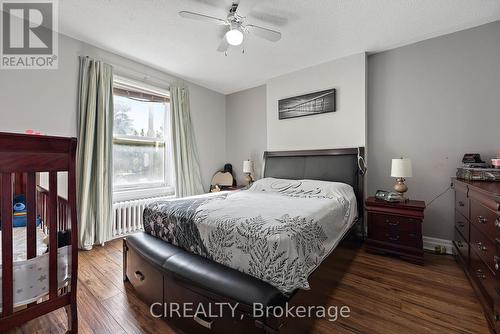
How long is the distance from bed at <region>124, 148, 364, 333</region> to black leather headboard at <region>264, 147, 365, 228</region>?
28.4 inches

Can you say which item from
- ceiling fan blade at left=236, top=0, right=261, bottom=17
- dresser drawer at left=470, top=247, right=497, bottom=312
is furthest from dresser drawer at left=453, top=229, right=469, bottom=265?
ceiling fan blade at left=236, top=0, right=261, bottom=17

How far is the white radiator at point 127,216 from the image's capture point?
2.97 meters

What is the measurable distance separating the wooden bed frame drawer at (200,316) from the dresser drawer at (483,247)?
1516 millimetres

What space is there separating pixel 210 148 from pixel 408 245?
139 inches

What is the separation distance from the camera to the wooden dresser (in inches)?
49.8

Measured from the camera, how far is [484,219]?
57.2 inches

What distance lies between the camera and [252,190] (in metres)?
2.95

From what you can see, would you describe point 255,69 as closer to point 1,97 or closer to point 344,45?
point 344,45

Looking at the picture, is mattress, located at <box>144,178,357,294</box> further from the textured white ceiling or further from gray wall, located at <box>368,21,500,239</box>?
the textured white ceiling

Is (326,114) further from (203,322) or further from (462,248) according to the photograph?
(203,322)

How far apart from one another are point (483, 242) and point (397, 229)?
90cm

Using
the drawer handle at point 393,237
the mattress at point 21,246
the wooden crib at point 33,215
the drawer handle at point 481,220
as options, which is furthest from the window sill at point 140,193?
the drawer handle at point 481,220

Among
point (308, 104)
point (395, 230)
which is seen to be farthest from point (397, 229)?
point (308, 104)

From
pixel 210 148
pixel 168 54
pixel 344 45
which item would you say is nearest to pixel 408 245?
pixel 344 45
